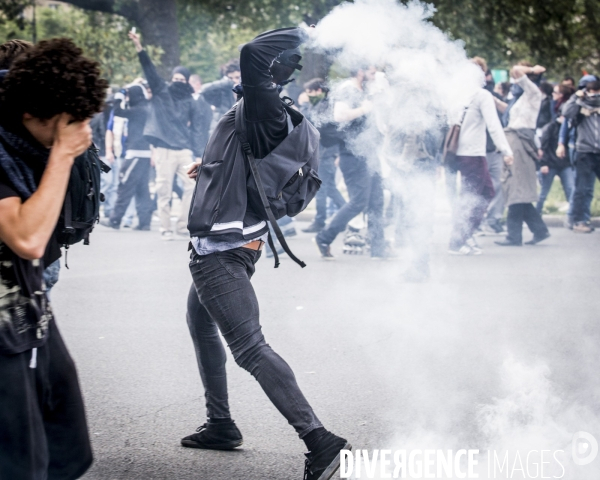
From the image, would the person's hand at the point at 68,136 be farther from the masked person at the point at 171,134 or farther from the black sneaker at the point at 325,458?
the masked person at the point at 171,134

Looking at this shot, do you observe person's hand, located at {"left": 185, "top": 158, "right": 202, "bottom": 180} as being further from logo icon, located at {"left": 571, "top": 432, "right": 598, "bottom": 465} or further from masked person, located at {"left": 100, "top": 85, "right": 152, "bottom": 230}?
masked person, located at {"left": 100, "top": 85, "right": 152, "bottom": 230}

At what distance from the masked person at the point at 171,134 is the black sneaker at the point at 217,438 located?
724 cm

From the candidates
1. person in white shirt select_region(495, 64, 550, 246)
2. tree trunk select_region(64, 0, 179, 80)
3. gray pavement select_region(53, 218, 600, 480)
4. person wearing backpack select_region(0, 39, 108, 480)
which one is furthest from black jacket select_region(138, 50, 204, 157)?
tree trunk select_region(64, 0, 179, 80)

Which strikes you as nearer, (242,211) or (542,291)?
(242,211)

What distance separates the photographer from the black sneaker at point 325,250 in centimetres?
915

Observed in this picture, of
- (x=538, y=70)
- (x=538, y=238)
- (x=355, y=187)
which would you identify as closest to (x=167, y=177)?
(x=355, y=187)

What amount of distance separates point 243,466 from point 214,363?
45 centimetres

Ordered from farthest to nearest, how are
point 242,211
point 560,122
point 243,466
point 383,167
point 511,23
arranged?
point 511,23 → point 560,122 → point 383,167 → point 243,466 → point 242,211

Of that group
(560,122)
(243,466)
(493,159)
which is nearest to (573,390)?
(243,466)

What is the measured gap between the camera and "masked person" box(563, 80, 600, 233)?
11.4m

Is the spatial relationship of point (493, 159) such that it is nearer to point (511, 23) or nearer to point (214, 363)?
point (214, 363)

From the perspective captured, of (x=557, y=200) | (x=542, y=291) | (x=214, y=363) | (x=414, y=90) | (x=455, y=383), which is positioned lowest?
(x=557, y=200)

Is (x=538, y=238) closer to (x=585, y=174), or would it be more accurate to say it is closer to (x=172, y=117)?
(x=585, y=174)

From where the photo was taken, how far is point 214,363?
3.77 metres
